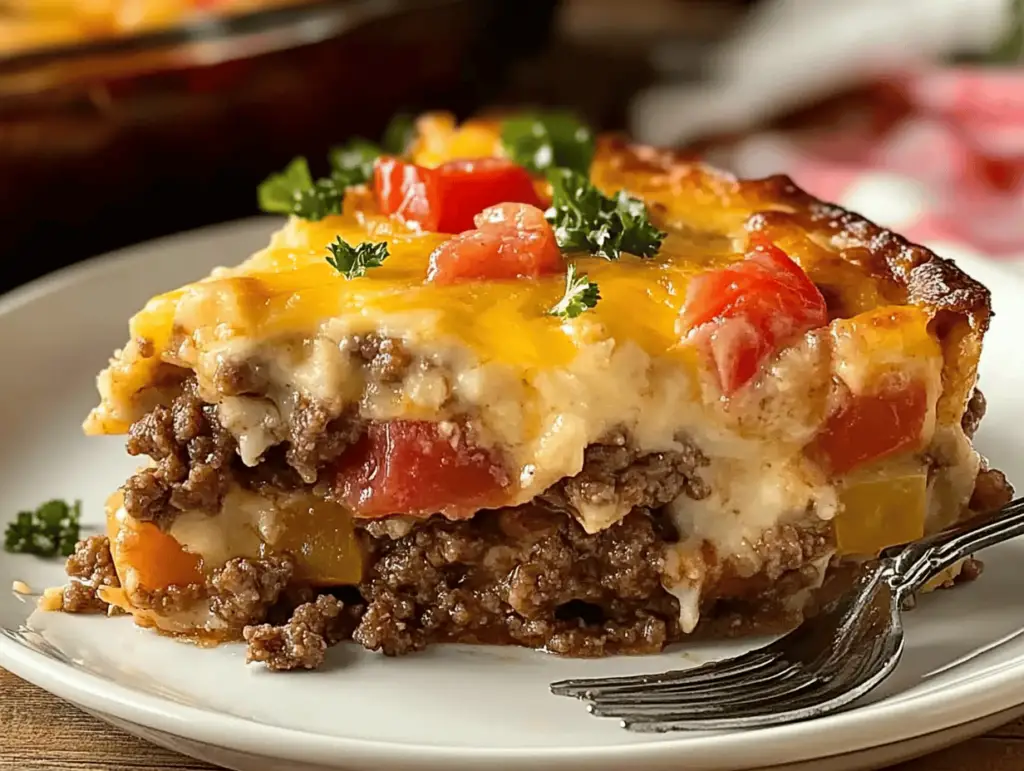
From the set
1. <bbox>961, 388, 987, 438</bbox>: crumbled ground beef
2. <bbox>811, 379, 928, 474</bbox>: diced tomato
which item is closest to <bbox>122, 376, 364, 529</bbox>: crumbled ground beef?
<bbox>811, 379, 928, 474</bbox>: diced tomato

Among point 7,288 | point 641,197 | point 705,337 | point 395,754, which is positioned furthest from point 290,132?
point 395,754

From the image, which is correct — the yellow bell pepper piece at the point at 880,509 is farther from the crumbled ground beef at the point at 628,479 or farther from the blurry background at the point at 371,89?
the blurry background at the point at 371,89

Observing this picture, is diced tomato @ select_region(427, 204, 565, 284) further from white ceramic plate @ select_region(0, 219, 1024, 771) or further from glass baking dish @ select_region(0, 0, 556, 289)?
glass baking dish @ select_region(0, 0, 556, 289)

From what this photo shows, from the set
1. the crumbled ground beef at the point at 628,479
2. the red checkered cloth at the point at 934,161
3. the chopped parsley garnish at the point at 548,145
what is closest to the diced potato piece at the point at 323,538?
the crumbled ground beef at the point at 628,479

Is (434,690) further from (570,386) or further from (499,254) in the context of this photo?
(499,254)

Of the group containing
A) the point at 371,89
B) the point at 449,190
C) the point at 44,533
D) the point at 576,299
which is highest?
the point at 371,89

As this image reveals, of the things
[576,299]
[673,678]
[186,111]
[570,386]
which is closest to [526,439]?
[570,386]
